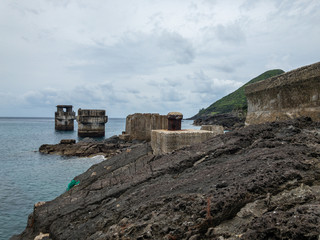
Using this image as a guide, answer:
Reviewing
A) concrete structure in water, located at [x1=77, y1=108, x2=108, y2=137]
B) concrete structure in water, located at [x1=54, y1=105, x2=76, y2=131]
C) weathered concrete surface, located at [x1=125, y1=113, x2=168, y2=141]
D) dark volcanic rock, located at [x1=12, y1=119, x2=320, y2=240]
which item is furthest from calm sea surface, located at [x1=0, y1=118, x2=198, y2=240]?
concrete structure in water, located at [x1=54, y1=105, x2=76, y2=131]

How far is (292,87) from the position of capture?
5.52 meters

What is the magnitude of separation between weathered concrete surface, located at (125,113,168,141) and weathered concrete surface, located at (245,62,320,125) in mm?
16120

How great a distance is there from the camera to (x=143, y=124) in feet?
84.6

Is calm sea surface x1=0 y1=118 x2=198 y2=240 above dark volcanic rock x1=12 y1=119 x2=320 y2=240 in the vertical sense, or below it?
below

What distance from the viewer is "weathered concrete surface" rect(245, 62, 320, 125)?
497 cm

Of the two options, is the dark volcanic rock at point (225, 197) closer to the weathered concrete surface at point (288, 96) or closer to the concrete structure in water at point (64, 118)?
the weathered concrete surface at point (288, 96)

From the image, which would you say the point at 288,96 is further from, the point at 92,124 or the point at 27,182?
the point at 92,124

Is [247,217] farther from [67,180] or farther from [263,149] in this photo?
[67,180]

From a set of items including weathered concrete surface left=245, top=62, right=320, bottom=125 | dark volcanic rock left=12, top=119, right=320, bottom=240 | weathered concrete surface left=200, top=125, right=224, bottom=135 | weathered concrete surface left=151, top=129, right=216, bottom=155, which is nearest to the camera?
dark volcanic rock left=12, top=119, right=320, bottom=240

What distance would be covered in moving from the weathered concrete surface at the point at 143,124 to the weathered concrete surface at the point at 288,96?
52.9ft

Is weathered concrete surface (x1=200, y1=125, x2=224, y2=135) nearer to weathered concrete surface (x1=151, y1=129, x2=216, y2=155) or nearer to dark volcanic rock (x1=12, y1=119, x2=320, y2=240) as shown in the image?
weathered concrete surface (x1=151, y1=129, x2=216, y2=155)

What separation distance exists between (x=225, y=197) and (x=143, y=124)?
22.9 metres

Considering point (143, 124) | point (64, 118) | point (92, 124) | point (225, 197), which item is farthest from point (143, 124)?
point (64, 118)

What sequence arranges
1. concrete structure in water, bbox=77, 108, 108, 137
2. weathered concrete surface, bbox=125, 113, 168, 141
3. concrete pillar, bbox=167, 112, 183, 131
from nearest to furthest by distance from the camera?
concrete pillar, bbox=167, 112, 183, 131, weathered concrete surface, bbox=125, 113, 168, 141, concrete structure in water, bbox=77, 108, 108, 137
